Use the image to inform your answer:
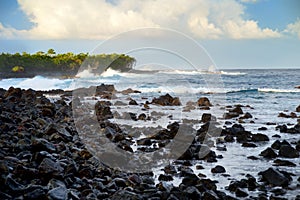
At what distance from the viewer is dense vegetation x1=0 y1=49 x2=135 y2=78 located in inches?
2308

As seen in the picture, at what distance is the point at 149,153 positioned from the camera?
8.95 meters

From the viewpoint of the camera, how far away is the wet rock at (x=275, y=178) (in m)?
6.46

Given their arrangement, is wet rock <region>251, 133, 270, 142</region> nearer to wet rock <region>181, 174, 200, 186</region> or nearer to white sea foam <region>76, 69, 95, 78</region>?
wet rock <region>181, 174, 200, 186</region>

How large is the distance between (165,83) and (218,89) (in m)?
5.39

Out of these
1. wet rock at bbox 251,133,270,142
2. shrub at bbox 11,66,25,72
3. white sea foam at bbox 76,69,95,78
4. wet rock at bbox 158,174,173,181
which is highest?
shrub at bbox 11,66,25,72

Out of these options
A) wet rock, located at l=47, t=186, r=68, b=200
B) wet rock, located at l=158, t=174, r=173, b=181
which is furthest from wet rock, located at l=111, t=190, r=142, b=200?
wet rock, located at l=158, t=174, r=173, b=181

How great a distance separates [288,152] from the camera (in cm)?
855

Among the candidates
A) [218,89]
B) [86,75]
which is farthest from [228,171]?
[86,75]

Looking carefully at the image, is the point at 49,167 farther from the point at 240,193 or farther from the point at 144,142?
the point at 144,142

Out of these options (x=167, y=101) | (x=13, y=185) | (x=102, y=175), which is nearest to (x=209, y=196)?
(x=102, y=175)

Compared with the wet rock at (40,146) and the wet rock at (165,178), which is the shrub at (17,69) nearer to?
the wet rock at (40,146)

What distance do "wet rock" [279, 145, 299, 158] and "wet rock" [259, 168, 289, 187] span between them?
78.9 inches

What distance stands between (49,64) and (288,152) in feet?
203

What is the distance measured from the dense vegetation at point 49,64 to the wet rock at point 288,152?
46583mm
